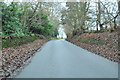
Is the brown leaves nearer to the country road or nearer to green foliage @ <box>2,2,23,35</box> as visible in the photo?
the country road

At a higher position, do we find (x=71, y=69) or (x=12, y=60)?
(x=12, y=60)

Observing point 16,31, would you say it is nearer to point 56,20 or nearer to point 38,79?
point 38,79

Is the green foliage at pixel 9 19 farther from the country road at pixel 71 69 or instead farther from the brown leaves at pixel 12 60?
the country road at pixel 71 69

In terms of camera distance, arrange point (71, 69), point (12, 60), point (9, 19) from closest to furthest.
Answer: point (71, 69) < point (12, 60) < point (9, 19)

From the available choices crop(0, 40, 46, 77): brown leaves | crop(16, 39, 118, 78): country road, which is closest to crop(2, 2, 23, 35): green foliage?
crop(0, 40, 46, 77): brown leaves

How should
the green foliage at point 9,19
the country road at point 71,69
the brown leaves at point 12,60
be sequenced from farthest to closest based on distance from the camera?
the green foliage at point 9,19 → the brown leaves at point 12,60 → the country road at point 71,69

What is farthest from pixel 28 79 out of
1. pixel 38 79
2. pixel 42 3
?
pixel 42 3

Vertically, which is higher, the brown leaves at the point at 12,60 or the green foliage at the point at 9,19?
the green foliage at the point at 9,19

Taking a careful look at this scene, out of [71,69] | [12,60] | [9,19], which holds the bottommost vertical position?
[71,69]

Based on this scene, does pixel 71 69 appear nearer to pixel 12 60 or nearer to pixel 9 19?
pixel 12 60

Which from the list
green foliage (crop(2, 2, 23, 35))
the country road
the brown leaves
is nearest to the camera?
the country road

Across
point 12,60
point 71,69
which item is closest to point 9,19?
point 12,60

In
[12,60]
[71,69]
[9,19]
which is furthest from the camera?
[9,19]

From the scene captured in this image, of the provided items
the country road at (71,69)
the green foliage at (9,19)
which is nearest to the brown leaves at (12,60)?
the country road at (71,69)
